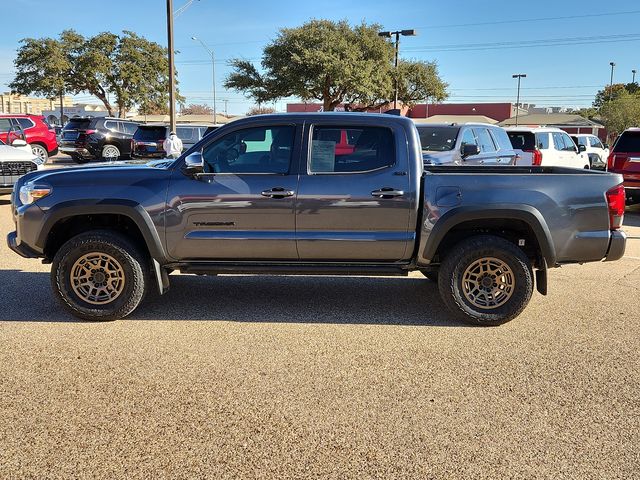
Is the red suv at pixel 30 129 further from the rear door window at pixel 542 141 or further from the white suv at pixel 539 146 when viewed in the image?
the rear door window at pixel 542 141

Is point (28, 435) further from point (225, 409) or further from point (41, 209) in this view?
point (41, 209)

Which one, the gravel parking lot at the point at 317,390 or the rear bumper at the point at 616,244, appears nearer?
the gravel parking lot at the point at 317,390

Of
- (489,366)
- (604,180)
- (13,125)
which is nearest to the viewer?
(489,366)

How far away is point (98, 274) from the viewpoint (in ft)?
17.2

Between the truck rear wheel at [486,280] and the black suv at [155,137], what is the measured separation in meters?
17.8

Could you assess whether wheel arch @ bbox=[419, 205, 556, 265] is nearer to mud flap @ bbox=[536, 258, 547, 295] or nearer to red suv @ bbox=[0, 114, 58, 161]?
mud flap @ bbox=[536, 258, 547, 295]

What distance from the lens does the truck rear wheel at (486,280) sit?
5152 millimetres

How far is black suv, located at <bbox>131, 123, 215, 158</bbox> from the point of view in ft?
73.0

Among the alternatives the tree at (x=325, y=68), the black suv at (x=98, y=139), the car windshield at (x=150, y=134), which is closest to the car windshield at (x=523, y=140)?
the car windshield at (x=150, y=134)

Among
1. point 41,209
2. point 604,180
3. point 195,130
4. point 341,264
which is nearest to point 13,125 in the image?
point 195,130

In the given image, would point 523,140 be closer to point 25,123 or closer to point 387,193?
point 387,193

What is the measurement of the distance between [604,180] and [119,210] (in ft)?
13.9

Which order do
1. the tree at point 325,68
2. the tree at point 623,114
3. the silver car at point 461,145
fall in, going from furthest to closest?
the tree at point 623,114 < the tree at point 325,68 < the silver car at point 461,145

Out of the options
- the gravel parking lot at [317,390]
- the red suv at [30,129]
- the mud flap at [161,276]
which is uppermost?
the red suv at [30,129]
